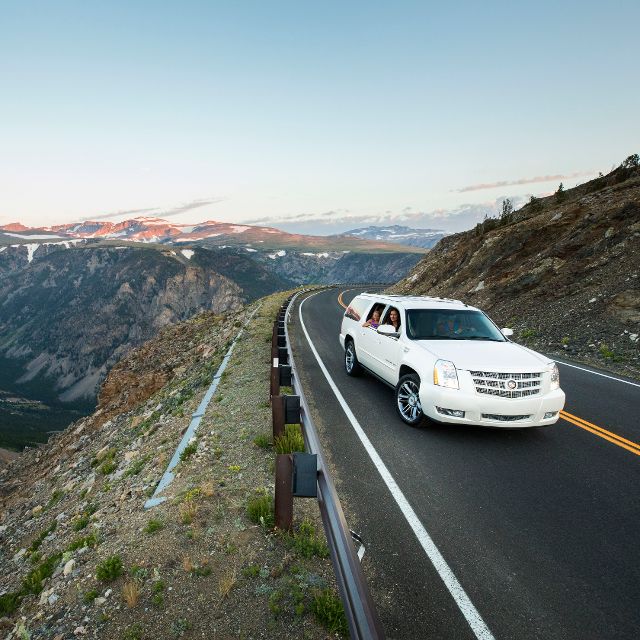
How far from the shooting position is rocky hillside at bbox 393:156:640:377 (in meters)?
14.0

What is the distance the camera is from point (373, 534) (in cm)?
435

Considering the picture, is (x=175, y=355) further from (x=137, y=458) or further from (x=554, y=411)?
(x=554, y=411)

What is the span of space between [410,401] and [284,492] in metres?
3.38

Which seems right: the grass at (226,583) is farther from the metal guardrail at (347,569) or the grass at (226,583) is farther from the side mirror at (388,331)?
Result: the side mirror at (388,331)

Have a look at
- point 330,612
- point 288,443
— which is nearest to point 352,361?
point 288,443

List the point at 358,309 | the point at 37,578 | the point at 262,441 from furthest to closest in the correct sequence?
the point at 358,309, the point at 262,441, the point at 37,578

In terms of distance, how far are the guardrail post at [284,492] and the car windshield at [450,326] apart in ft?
13.1

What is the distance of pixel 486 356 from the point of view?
6426mm

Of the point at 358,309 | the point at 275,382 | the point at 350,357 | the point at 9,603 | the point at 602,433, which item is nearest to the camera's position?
the point at 9,603

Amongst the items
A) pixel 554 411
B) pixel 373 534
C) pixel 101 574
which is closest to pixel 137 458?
pixel 101 574

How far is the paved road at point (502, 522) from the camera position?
3.34 meters

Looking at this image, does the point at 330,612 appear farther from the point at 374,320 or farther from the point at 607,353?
the point at 607,353

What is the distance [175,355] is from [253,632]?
20455 mm

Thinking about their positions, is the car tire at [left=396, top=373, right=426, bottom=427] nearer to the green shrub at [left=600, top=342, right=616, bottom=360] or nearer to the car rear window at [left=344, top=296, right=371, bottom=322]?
the car rear window at [left=344, top=296, right=371, bottom=322]
